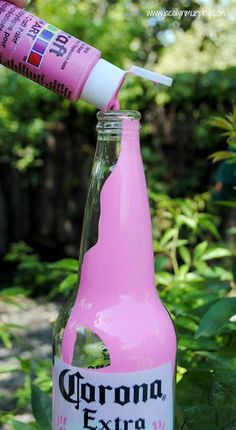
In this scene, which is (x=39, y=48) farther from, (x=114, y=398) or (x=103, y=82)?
(x=114, y=398)

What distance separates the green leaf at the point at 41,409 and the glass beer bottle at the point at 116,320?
11 cm

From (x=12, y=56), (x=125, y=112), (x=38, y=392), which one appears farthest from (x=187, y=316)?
(x=12, y=56)

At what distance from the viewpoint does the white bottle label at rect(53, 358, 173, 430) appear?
2.47 feet

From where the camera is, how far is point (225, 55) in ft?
35.0

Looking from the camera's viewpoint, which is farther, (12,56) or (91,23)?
(91,23)

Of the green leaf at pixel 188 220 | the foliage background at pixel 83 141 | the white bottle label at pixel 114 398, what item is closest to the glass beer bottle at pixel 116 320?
the white bottle label at pixel 114 398

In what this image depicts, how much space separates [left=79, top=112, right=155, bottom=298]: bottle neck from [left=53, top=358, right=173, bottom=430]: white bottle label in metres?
0.11

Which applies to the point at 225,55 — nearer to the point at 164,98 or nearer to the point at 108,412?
the point at 164,98

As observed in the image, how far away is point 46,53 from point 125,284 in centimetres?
33

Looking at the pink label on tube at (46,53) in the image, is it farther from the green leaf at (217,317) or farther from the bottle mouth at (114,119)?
the green leaf at (217,317)

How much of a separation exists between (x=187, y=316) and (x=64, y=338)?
0.39 meters

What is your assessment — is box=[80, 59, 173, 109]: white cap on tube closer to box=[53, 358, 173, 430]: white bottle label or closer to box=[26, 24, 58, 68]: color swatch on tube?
box=[26, 24, 58, 68]: color swatch on tube

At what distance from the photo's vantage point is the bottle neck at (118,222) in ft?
2.59

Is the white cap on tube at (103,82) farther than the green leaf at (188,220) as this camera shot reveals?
No
